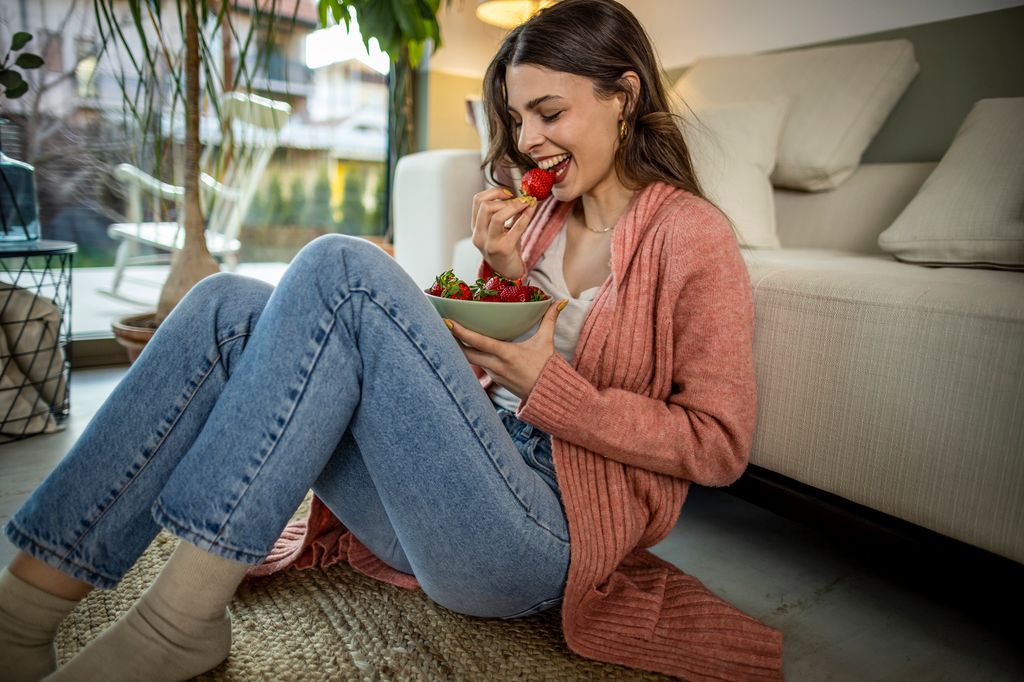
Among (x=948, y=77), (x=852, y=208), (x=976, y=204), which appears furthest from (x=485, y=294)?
(x=948, y=77)

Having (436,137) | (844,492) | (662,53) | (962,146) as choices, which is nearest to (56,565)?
(844,492)

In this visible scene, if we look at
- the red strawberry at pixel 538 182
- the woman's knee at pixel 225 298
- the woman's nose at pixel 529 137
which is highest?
the woman's nose at pixel 529 137

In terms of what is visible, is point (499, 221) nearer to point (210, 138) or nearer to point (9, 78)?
point (9, 78)

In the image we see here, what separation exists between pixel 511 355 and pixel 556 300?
27 cm

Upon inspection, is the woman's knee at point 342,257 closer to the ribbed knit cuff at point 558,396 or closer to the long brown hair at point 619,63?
the ribbed knit cuff at point 558,396

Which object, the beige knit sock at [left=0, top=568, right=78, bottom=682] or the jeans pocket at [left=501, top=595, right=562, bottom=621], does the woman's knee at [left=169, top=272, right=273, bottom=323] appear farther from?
the jeans pocket at [left=501, top=595, right=562, bottom=621]

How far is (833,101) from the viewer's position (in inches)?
71.1

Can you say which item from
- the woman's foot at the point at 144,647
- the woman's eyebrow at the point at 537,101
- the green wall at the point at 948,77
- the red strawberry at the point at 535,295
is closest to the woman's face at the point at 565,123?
the woman's eyebrow at the point at 537,101

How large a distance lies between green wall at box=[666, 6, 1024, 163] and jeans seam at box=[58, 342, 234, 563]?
71.3 inches

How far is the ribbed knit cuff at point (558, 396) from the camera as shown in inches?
35.6

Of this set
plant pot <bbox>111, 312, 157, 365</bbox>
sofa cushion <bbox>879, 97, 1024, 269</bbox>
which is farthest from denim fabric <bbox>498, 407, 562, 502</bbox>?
plant pot <bbox>111, 312, 157, 365</bbox>

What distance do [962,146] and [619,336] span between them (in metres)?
0.93

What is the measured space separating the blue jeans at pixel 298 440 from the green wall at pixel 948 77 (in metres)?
1.59

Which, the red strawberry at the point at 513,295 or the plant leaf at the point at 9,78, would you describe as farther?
the plant leaf at the point at 9,78
